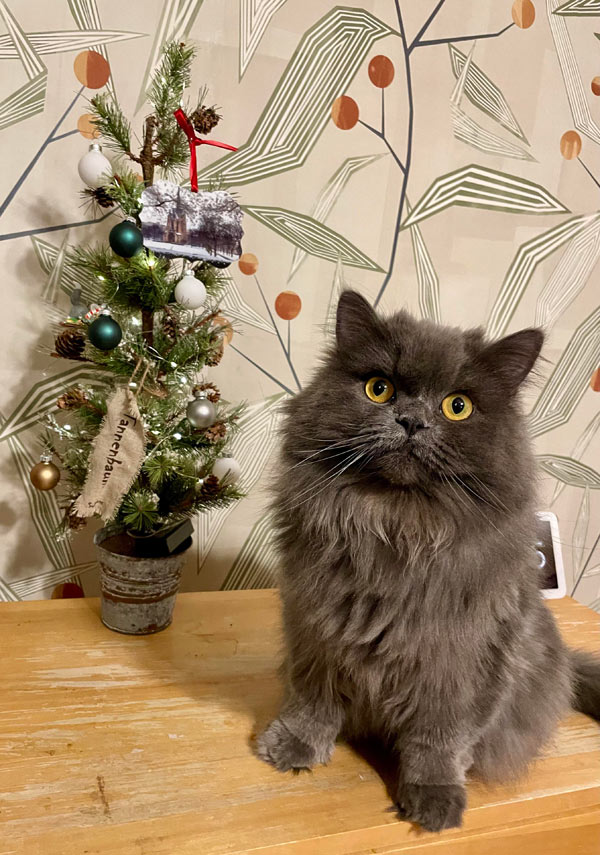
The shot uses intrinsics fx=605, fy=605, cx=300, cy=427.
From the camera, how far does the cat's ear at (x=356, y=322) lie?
2.51 ft

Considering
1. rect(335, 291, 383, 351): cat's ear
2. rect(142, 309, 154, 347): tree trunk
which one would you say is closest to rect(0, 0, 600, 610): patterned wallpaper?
rect(142, 309, 154, 347): tree trunk

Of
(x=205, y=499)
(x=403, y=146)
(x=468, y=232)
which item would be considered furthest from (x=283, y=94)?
(x=205, y=499)

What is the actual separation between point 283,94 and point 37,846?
4.26 ft

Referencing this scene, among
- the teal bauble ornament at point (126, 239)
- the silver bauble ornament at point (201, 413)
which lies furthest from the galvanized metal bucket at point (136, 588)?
Answer: the teal bauble ornament at point (126, 239)

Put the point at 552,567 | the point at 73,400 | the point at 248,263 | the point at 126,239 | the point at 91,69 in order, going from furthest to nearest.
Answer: the point at 552,567, the point at 248,263, the point at 91,69, the point at 73,400, the point at 126,239

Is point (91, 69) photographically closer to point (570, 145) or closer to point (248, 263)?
point (248, 263)

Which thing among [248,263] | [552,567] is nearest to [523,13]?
[248,263]

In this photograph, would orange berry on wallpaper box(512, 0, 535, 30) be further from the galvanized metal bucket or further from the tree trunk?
the galvanized metal bucket

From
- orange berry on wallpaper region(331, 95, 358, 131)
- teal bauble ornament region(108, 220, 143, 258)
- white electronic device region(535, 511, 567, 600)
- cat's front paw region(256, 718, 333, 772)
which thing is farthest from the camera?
white electronic device region(535, 511, 567, 600)

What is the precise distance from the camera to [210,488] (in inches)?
42.1

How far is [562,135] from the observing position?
146cm

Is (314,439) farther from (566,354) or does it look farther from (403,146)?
(566,354)

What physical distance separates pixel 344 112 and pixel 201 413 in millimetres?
750

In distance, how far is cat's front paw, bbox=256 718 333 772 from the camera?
31.8 inches
